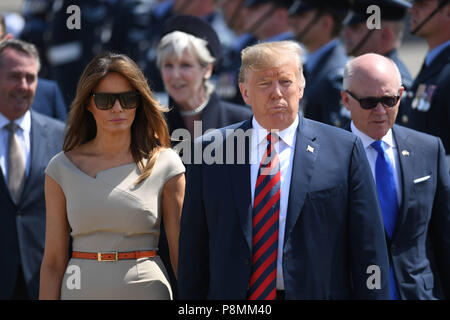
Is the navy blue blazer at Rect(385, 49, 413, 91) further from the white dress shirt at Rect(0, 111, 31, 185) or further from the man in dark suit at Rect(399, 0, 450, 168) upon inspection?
the white dress shirt at Rect(0, 111, 31, 185)

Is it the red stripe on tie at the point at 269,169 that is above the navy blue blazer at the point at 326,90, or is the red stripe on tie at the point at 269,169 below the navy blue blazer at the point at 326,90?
below

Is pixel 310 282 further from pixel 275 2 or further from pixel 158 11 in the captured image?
pixel 158 11

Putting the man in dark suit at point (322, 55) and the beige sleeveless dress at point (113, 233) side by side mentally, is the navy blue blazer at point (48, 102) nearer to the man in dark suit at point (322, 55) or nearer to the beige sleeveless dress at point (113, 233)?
the man in dark suit at point (322, 55)

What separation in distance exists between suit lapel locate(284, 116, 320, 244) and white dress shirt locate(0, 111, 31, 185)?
2.03 meters

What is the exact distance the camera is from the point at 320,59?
22.1 feet

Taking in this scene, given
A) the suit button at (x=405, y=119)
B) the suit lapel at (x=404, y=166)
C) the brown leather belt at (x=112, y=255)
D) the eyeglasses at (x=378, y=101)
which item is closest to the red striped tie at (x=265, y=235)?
the brown leather belt at (x=112, y=255)

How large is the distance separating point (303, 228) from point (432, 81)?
7.10 ft

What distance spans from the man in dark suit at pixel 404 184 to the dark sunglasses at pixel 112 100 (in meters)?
1.23

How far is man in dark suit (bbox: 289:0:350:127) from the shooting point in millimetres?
6152

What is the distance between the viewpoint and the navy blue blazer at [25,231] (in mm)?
5059

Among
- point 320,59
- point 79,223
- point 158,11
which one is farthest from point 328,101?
point 158,11

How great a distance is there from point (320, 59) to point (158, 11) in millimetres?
3667

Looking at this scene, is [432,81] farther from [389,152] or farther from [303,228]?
[303,228]

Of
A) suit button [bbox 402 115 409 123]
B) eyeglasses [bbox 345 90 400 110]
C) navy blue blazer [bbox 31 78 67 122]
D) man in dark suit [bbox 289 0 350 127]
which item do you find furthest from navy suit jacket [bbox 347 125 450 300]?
navy blue blazer [bbox 31 78 67 122]
